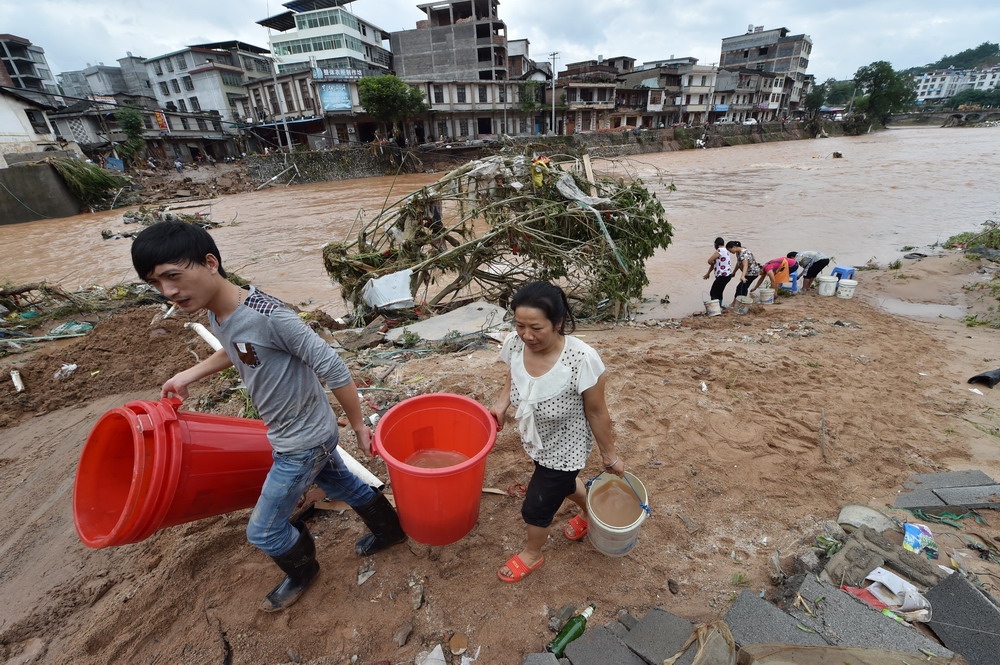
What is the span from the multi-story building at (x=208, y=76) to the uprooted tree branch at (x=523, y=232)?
36.6 meters

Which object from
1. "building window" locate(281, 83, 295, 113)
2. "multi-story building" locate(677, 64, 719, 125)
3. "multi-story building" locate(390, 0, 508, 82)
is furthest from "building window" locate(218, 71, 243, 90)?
"multi-story building" locate(677, 64, 719, 125)

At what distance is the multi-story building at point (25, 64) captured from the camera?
37125 mm

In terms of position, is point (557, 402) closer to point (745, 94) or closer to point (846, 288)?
point (846, 288)

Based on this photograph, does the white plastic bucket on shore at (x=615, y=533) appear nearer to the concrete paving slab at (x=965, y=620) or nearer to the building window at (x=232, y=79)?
the concrete paving slab at (x=965, y=620)

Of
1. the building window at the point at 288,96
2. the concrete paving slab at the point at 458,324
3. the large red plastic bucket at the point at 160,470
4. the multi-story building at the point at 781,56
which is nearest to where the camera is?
the large red plastic bucket at the point at 160,470

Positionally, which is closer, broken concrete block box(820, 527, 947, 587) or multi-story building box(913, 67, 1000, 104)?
broken concrete block box(820, 527, 947, 587)

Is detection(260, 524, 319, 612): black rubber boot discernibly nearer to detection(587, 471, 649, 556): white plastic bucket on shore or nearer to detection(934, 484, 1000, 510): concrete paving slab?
detection(587, 471, 649, 556): white plastic bucket on shore

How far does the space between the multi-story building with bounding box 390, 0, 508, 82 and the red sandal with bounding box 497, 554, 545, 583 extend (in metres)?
43.2

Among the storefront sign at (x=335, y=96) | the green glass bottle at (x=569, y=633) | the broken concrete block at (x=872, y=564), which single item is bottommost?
the green glass bottle at (x=569, y=633)

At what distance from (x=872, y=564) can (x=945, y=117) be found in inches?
3643

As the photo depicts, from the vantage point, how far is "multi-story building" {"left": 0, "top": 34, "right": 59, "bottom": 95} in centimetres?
3712

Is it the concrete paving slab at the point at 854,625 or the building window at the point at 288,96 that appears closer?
the concrete paving slab at the point at 854,625

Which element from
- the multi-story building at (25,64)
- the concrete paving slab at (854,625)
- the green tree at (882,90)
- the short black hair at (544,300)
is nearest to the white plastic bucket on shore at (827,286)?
the concrete paving slab at (854,625)

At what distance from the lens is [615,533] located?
2.08m
